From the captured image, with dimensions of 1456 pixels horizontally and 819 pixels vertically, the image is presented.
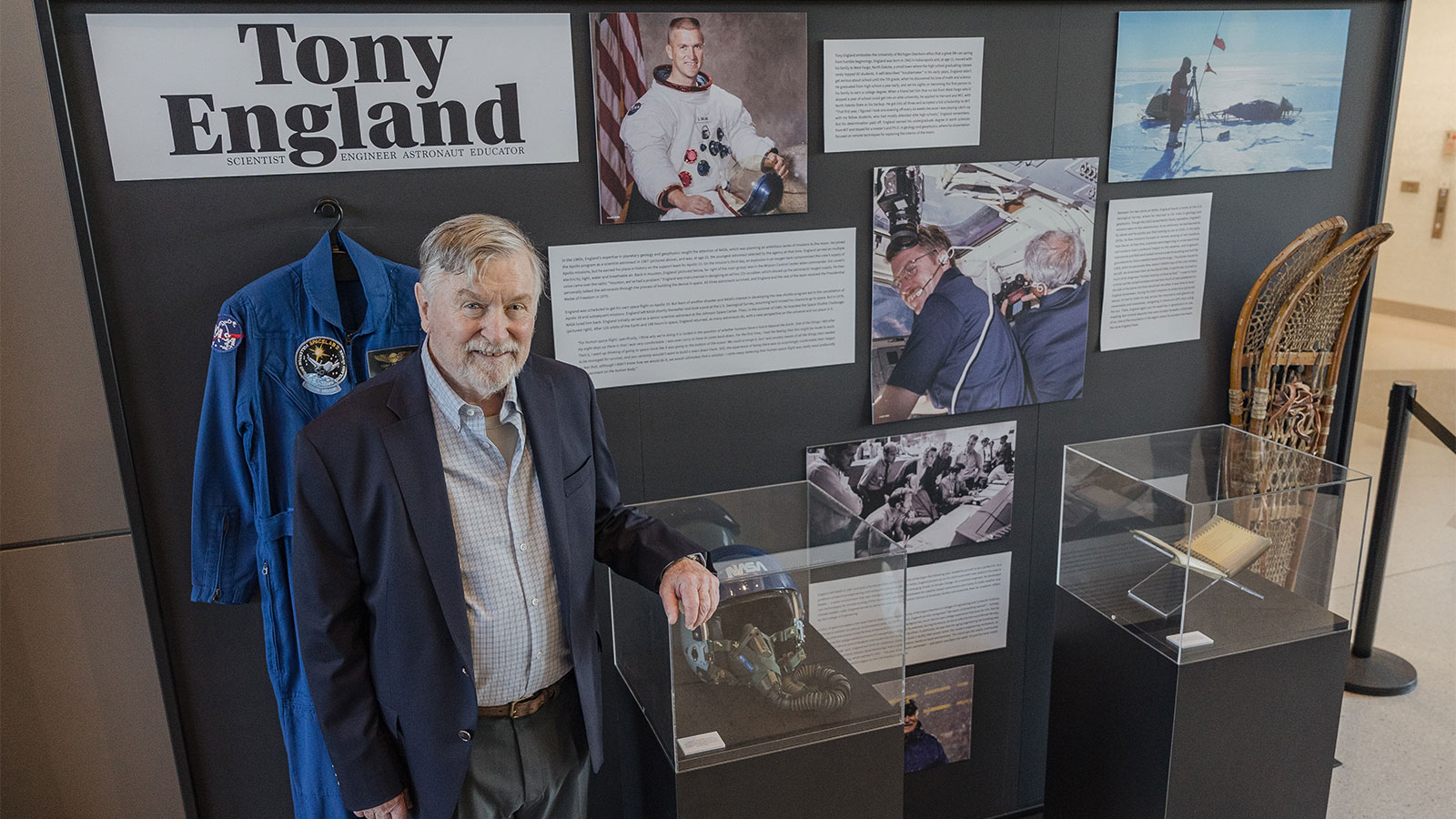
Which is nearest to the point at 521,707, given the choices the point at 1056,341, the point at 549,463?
the point at 549,463

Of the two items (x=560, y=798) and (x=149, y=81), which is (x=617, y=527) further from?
(x=149, y=81)

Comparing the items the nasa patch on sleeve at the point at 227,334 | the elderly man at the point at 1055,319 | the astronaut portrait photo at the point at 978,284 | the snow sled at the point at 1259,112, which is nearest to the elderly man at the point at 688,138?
the astronaut portrait photo at the point at 978,284

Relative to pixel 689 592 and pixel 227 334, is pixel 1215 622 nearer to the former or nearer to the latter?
pixel 689 592

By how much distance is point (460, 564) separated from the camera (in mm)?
1840

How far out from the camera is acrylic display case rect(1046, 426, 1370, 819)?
A: 2.41 meters

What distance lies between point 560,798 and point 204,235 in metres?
1.44

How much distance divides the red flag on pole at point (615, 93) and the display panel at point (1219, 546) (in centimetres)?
141

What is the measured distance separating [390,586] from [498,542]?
202mm

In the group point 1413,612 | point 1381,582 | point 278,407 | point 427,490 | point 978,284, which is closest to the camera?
point 427,490

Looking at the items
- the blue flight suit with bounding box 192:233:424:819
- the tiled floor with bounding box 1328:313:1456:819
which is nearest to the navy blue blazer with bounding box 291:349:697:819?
the blue flight suit with bounding box 192:233:424:819

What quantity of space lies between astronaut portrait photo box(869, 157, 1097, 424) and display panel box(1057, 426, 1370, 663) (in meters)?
0.35

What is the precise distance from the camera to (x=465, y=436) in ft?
6.13

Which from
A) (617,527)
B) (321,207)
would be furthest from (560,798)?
(321,207)

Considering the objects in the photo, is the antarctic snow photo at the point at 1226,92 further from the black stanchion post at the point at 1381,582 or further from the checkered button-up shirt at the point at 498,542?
the checkered button-up shirt at the point at 498,542
